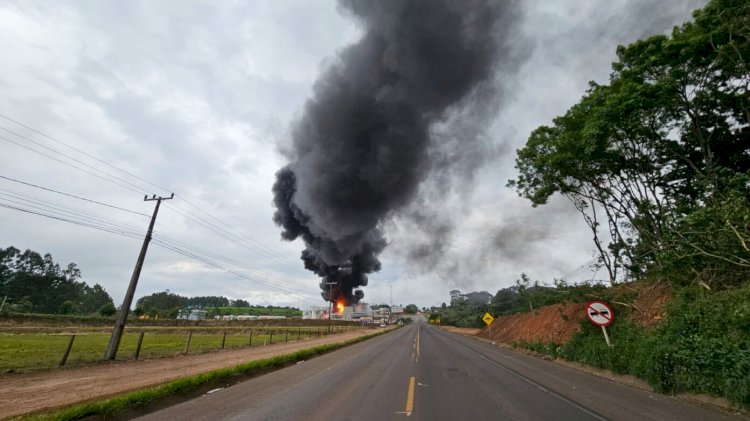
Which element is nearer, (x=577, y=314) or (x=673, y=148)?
(x=673, y=148)

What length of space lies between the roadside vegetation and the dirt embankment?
21 cm

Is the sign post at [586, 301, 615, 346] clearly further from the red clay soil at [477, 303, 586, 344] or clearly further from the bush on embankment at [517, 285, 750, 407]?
A: the red clay soil at [477, 303, 586, 344]

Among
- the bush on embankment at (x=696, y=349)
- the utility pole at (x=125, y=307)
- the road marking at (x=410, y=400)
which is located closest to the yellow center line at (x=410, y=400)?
the road marking at (x=410, y=400)

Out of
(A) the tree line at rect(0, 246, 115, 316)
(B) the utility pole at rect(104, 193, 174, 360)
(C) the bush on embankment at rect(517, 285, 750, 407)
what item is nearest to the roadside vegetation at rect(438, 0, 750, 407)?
(C) the bush on embankment at rect(517, 285, 750, 407)

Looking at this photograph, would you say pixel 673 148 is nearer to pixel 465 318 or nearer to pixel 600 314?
pixel 600 314

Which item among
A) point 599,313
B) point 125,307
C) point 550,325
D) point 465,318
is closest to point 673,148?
point 599,313

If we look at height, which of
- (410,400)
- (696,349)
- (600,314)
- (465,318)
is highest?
(465,318)

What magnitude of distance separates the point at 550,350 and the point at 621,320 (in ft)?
19.2

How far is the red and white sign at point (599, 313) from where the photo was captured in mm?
14789

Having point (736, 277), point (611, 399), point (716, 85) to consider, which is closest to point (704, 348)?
point (611, 399)

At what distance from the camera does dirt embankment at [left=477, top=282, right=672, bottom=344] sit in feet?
49.2

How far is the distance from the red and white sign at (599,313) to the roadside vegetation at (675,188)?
2.16ft

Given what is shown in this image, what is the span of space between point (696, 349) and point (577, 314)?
14.1 meters

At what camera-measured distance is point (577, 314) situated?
22406 mm
